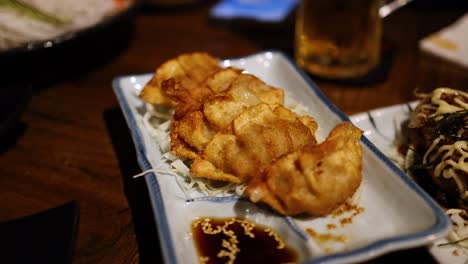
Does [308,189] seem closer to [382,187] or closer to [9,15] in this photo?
[382,187]

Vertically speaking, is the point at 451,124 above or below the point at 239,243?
above

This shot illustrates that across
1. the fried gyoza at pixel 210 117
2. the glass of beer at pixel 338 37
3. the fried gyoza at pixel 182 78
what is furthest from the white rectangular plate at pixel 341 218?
the glass of beer at pixel 338 37

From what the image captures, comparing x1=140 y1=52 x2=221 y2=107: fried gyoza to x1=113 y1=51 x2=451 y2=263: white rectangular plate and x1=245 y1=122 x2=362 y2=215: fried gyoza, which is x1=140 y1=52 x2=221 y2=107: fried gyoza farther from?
x1=245 y1=122 x2=362 y2=215: fried gyoza

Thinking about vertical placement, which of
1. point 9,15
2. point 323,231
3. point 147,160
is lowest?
point 323,231

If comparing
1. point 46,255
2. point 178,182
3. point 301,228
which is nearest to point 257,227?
point 301,228

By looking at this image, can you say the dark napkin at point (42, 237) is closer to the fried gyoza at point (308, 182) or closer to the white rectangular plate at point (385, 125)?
the fried gyoza at point (308, 182)

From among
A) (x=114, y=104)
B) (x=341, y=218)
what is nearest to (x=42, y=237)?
(x=341, y=218)

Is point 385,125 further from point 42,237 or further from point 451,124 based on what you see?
point 42,237
